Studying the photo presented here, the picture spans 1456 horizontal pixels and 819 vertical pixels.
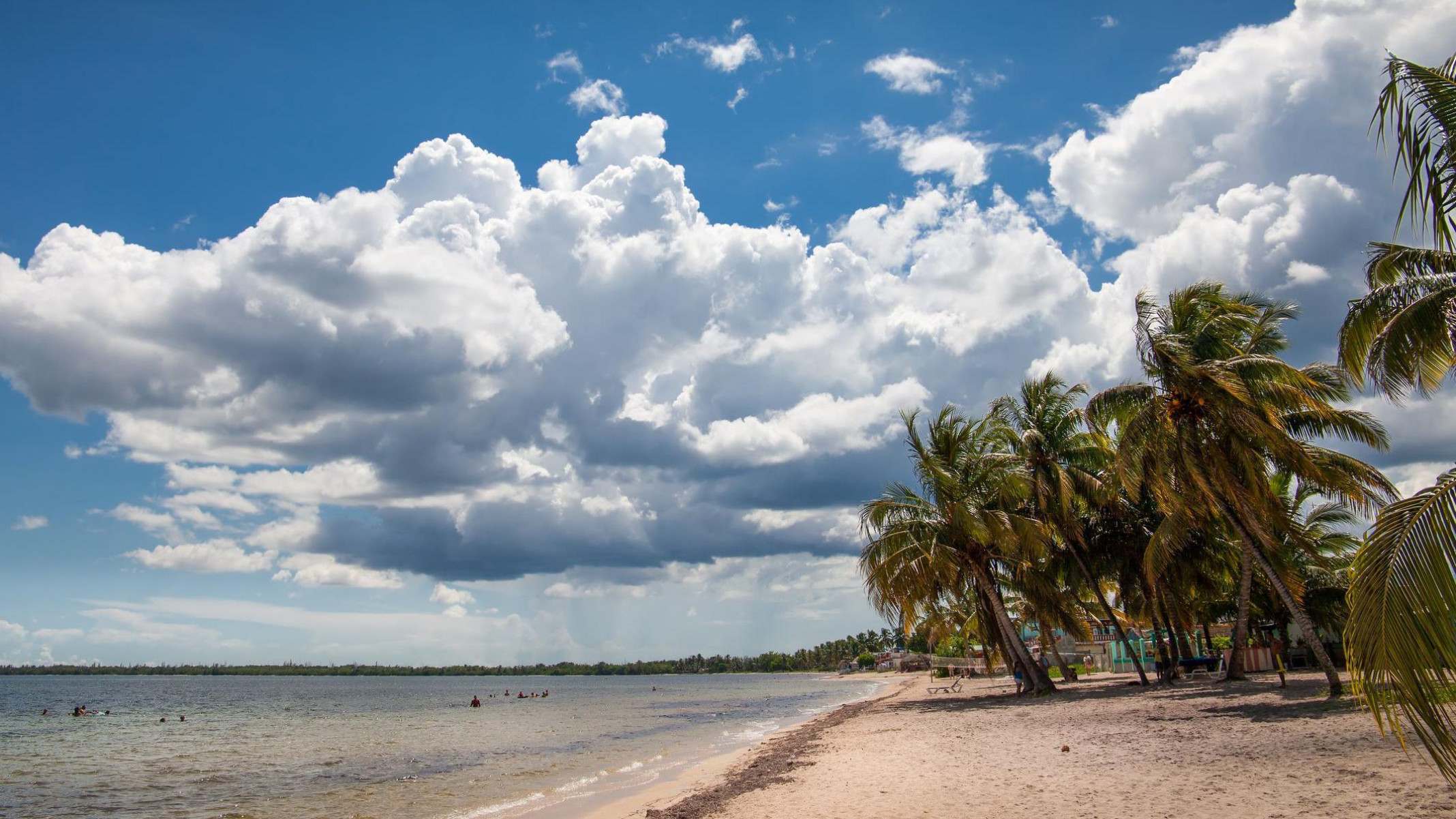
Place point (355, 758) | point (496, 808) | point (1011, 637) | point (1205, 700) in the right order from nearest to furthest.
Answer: point (496, 808), point (1205, 700), point (1011, 637), point (355, 758)

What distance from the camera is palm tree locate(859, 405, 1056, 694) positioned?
952 inches

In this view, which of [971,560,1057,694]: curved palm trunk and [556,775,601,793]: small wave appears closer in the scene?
[556,775,601,793]: small wave

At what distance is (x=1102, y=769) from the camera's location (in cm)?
1094

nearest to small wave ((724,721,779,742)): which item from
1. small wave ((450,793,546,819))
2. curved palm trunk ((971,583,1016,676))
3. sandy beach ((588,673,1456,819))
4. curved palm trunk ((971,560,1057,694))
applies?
sandy beach ((588,673,1456,819))

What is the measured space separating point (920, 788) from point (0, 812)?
2033 centimetres

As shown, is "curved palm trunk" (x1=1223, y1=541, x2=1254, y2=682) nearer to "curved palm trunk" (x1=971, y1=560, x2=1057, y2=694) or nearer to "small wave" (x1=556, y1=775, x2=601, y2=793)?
"curved palm trunk" (x1=971, y1=560, x2=1057, y2=694)

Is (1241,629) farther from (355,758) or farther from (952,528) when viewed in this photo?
(355,758)

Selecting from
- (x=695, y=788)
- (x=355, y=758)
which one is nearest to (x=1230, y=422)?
(x=695, y=788)

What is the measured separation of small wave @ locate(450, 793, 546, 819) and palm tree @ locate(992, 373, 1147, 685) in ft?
55.2

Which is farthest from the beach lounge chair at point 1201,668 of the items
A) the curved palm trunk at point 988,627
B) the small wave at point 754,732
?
the small wave at point 754,732

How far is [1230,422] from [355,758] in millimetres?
28355

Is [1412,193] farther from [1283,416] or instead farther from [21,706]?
[21,706]

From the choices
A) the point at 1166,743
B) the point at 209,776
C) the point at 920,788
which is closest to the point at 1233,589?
the point at 1166,743

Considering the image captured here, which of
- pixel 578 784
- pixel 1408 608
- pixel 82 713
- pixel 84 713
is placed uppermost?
pixel 1408 608
